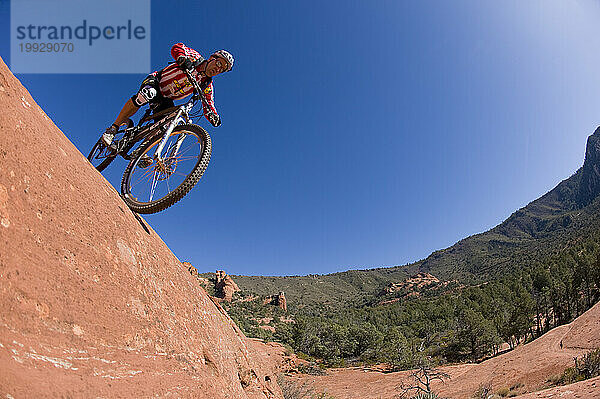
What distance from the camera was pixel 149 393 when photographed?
8.54 ft

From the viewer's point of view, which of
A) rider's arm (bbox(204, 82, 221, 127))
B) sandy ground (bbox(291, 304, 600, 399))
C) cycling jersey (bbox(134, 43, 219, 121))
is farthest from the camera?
sandy ground (bbox(291, 304, 600, 399))

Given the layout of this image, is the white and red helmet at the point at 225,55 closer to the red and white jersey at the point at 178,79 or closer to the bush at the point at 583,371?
the red and white jersey at the point at 178,79

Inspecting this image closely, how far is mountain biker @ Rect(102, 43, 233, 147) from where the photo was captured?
482 centimetres

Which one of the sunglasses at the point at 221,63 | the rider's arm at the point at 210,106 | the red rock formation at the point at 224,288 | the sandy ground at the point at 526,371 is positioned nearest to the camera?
the sunglasses at the point at 221,63

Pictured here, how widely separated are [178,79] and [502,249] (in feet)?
453

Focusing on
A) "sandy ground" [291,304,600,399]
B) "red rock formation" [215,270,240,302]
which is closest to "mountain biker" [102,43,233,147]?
"sandy ground" [291,304,600,399]

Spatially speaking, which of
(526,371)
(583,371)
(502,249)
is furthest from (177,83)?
(502,249)

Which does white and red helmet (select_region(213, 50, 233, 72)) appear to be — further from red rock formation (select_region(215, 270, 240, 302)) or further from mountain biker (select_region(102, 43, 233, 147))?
red rock formation (select_region(215, 270, 240, 302))

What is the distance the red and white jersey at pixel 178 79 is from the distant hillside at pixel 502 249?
8780 cm

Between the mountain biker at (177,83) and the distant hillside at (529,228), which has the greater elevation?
the distant hillside at (529,228)

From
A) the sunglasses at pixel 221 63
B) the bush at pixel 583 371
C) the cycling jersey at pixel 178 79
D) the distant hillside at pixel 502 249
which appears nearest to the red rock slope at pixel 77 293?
the cycling jersey at pixel 178 79

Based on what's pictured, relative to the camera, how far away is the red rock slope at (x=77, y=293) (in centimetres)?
205

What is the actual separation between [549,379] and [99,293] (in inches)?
611

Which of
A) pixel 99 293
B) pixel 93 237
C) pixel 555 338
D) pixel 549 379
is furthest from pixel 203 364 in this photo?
pixel 555 338
